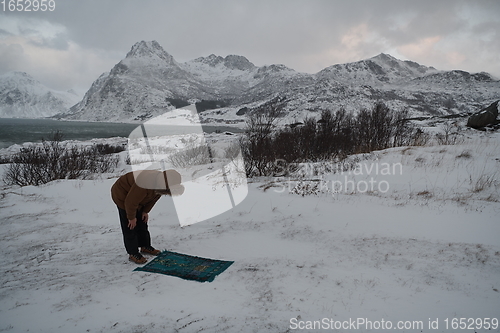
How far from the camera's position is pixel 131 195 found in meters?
3.53

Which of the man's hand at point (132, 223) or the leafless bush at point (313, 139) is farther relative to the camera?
the leafless bush at point (313, 139)

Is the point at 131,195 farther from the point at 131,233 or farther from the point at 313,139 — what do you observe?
the point at 313,139

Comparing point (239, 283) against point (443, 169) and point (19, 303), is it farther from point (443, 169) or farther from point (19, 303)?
point (443, 169)

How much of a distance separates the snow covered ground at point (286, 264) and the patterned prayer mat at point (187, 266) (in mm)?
137

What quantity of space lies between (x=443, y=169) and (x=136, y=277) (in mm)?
8926

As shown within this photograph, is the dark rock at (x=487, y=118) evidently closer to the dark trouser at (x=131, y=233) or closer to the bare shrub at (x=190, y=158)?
the bare shrub at (x=190, y=158)

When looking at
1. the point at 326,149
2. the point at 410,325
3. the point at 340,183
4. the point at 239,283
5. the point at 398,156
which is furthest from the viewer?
the point at 326,149

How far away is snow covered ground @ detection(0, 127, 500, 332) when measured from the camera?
2.78 m

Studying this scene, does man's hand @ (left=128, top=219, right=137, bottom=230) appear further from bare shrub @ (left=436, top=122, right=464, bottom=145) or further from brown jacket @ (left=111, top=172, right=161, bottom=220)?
bare shrub @ (left=436, top=122, right=464, bottom=145)

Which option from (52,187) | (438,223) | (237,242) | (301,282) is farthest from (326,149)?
(52,187)

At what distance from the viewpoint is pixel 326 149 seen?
13430 millimetres

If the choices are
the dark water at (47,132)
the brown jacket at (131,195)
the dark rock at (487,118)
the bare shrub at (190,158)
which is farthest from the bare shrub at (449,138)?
the dark water at (47,132)

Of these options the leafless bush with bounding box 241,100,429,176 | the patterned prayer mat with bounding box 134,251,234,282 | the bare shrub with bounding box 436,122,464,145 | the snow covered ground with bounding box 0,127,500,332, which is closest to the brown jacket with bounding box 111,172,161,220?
the patterned prayer mat with bounding box 134,251,234,282

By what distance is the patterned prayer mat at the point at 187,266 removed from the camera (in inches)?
141
